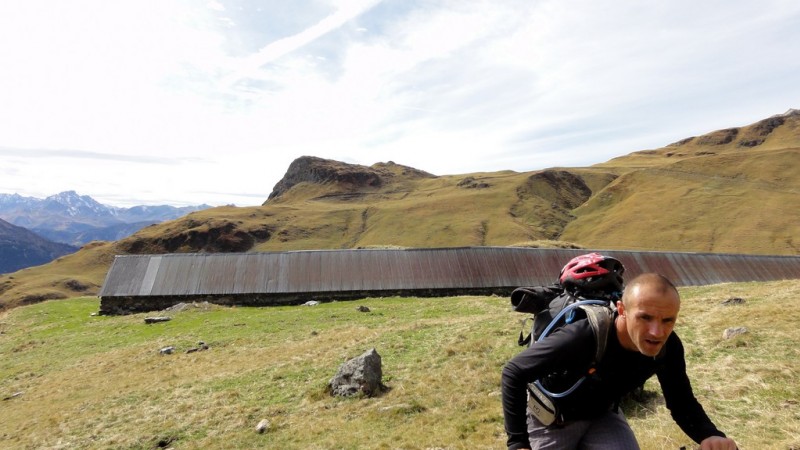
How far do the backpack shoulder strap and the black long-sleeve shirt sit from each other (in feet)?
0.15

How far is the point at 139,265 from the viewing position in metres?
50.3

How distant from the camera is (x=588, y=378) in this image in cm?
398

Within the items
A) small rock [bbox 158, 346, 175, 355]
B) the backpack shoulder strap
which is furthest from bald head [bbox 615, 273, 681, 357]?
small rock [bbox 158, 346, 175, 355]

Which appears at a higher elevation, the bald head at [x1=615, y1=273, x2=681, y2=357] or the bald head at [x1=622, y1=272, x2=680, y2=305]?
the bald head at [x1=622, y1=272, x2=680, y2=305]

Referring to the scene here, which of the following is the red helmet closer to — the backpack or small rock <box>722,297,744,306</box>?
the backpack

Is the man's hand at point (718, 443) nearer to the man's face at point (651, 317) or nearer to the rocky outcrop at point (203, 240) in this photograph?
the man's face at point (651, 317)

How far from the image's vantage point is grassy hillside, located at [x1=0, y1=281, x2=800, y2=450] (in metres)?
10.4

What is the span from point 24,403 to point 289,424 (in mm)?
15509

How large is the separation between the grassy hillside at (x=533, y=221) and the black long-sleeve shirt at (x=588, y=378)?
11281 centimetres

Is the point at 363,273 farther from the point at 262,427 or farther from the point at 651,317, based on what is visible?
the point at 651,317

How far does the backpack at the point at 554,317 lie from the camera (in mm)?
3869

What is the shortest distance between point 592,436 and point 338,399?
11567 mm

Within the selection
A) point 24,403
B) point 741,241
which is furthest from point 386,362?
point 741,241

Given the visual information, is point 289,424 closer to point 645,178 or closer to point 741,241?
point 741,241
